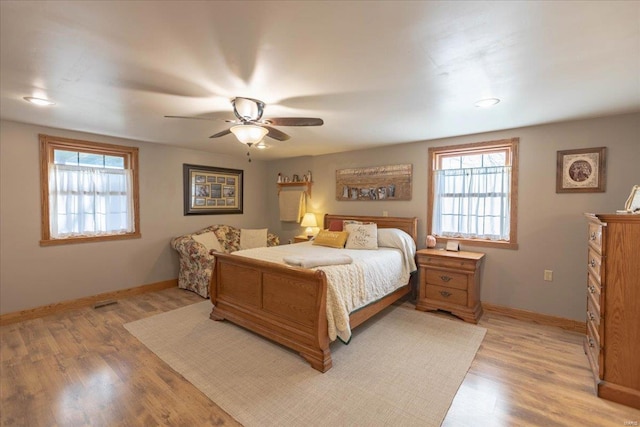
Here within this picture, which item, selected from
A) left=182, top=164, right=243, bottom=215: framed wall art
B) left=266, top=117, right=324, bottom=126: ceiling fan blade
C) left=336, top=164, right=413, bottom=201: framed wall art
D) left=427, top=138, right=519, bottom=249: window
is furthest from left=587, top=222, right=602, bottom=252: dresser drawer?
left=182, top=164, right=243, bottom=215: framed wall art

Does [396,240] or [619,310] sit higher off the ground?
[396,240]

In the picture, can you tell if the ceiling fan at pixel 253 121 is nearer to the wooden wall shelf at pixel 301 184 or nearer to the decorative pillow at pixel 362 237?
the decorative pillow at pixel 362 237

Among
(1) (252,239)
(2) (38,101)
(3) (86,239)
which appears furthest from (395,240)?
(3) (86,239)

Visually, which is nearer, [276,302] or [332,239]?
[276,302]

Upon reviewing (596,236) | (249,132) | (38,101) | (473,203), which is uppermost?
(38,101)

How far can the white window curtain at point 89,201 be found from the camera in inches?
143

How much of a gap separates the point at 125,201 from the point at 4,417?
2.94 metres

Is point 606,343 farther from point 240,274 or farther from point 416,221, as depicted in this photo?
point 240,274

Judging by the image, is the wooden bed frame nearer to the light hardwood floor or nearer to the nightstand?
the nightstand

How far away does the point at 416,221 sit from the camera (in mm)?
4176

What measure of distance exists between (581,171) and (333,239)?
291 centimetres

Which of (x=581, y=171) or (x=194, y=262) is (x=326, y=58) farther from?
(x=194, y=262)

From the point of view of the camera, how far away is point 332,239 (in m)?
4.11

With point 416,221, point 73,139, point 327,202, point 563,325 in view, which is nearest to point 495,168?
point 416,221
